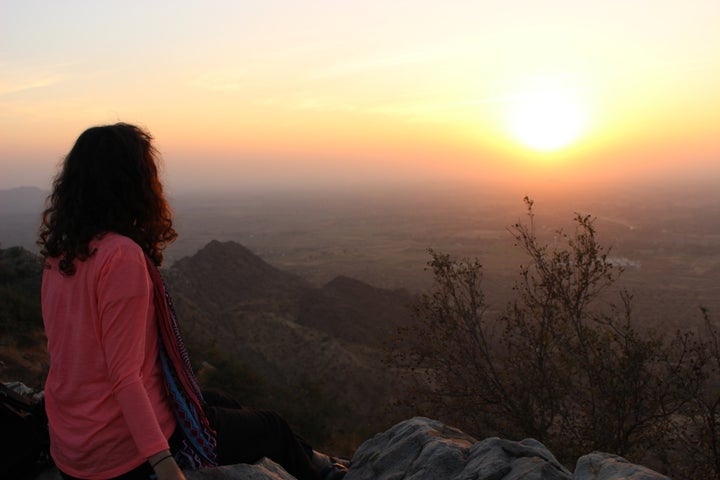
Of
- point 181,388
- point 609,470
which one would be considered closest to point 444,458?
point 609,470

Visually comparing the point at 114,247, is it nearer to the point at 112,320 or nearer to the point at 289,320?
the point at 112,320

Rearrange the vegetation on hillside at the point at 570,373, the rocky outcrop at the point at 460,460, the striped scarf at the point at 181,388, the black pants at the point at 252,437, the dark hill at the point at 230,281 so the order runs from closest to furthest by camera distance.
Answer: the striped scarf at the point at 181,388
the black pants at the point at 252,437
the rocky outcrop at the point at 460,460
the vegetation on hillside at the point at 570,373
the dark hill at the point at 230,281

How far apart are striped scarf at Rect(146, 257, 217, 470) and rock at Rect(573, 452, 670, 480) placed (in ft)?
7.87

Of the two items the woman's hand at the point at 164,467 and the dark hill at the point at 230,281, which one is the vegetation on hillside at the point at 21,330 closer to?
the woman's hand at the point at 164,467

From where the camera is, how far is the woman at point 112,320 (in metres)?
2.16

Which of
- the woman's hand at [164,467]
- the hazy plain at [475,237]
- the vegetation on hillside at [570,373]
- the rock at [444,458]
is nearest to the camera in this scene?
the woman's hand at [164,467]

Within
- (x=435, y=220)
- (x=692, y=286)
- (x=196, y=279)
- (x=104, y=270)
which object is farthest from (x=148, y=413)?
(x=435, y=220)

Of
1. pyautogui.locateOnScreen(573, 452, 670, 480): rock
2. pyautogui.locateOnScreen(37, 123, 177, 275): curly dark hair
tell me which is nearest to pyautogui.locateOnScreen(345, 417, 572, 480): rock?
pyautogui.locateOnScreen(573, 452, 670, 480): rock

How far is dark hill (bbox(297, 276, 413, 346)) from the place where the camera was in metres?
27.1

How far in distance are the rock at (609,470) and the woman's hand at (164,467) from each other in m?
2.58

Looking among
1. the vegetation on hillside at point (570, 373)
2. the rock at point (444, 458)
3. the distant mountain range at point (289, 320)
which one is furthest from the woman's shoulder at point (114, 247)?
the distant mountain range at point (289, 320)

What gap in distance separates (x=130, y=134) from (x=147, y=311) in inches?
32.4

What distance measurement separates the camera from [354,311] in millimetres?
29281

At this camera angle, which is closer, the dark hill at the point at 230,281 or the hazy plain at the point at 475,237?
the dark hill at the point at 230,281
